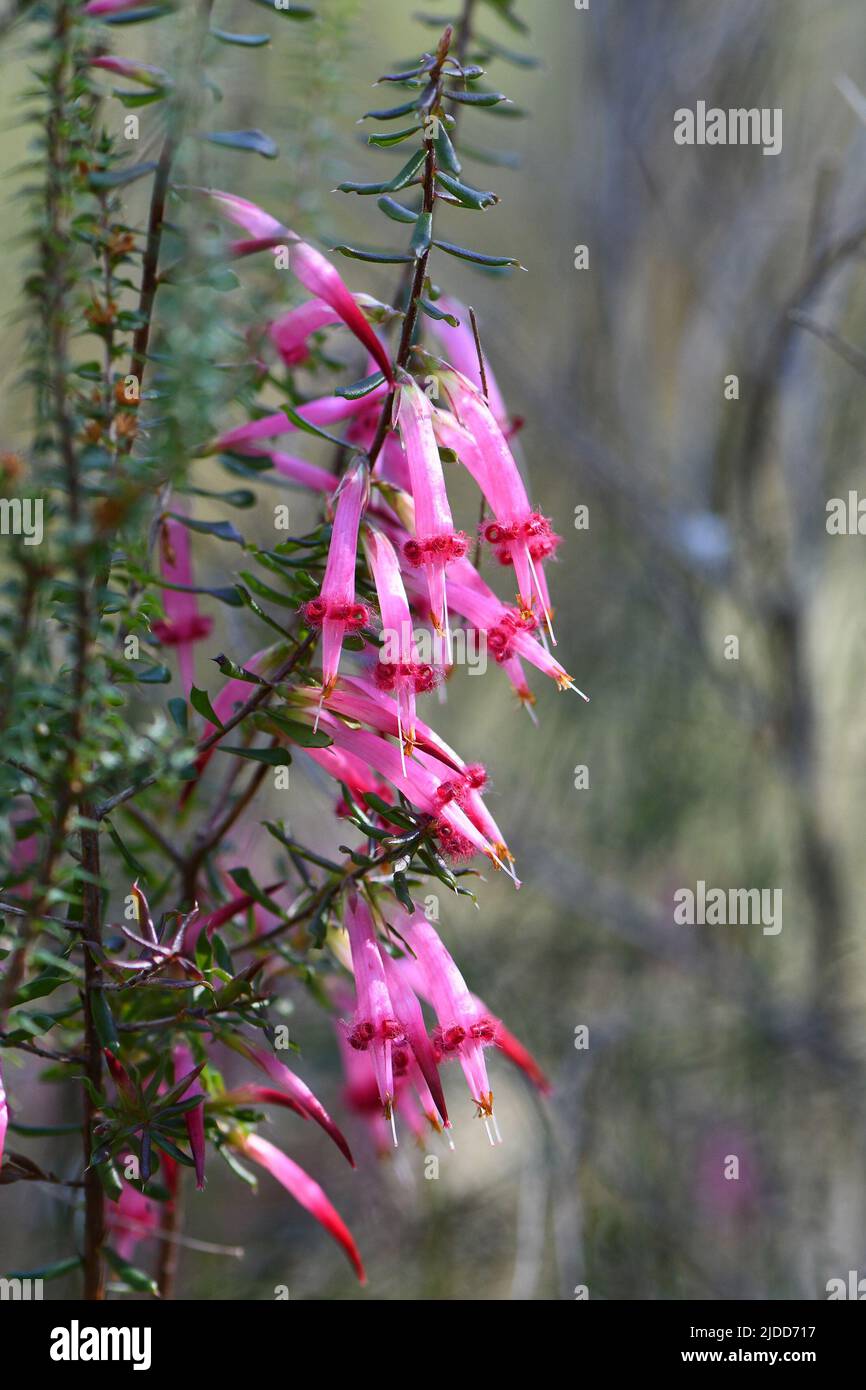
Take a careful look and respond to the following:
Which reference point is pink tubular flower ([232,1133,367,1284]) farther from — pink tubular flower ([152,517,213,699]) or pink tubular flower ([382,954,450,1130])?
pink tubular flower ([152,517,213,699])

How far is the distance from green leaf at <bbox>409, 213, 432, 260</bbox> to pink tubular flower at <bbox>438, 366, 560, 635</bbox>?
10 centimetres

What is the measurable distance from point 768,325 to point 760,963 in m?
1.21

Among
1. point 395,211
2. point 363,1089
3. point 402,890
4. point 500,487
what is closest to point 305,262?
point 395,211

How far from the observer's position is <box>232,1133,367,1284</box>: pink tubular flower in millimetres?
974

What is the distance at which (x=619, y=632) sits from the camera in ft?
8.67

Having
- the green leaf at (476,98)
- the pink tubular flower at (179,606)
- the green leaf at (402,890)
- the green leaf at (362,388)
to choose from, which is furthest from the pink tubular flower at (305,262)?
the green leaf at (402,890)

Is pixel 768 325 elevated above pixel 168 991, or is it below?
above

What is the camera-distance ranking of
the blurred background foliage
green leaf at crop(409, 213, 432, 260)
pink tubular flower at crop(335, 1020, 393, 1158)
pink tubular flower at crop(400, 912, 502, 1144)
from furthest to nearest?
the blurred background foliage → pink tubular flower at crop(335, 1020, 393, 1158) → pink tubular flower at crop(400, 912, 502, 1144) → green leaf at crop(409, 213, 432, 260)

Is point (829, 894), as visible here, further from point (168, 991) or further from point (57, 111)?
point (57, 111)

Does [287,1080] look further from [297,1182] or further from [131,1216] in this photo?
[131,1216]

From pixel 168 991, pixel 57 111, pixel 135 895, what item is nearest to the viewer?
pixel 57 111

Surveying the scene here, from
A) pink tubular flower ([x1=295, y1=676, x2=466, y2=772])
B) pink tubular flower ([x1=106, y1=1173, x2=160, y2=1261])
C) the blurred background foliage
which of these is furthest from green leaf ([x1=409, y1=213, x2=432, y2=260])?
the blurred background foliage

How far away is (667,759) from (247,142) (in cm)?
180

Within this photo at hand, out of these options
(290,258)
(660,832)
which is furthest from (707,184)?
(290,258)
